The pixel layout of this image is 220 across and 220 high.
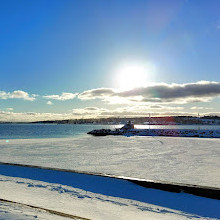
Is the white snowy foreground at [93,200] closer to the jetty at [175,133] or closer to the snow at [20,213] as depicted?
the snow at [20,213]

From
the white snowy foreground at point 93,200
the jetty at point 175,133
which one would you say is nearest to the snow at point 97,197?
the white snowy foreground at point 93,200

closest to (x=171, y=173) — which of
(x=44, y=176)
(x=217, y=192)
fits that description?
(x=217, y=192)

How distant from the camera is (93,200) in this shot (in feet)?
19.7

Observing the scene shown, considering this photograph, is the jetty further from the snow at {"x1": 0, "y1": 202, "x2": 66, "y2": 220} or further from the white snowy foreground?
the snow at {"x1": 0, "y1": 202, "x2": 66, "y2": 220}

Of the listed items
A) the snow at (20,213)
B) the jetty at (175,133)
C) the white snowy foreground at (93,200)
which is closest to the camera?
the snow at (20,213)

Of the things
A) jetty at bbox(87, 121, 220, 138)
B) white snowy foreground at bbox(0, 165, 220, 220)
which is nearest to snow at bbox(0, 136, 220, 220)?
white snowy foreground at bbox(0, 165, 220, 220)

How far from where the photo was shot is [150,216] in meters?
5.07

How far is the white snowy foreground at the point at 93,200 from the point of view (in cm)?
501

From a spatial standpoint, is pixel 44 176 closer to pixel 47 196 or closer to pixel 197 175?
pixel 47 196

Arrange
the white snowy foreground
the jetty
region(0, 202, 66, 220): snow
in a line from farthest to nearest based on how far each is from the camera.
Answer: the jetty, the white snowy foreground, region(0, 202, 66, 220): snow

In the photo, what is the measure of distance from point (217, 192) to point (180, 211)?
137 centimetres

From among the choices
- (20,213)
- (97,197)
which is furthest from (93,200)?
(20,213)

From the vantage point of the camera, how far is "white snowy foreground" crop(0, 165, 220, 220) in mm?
5008

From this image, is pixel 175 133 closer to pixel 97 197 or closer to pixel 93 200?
pixel 97 197
